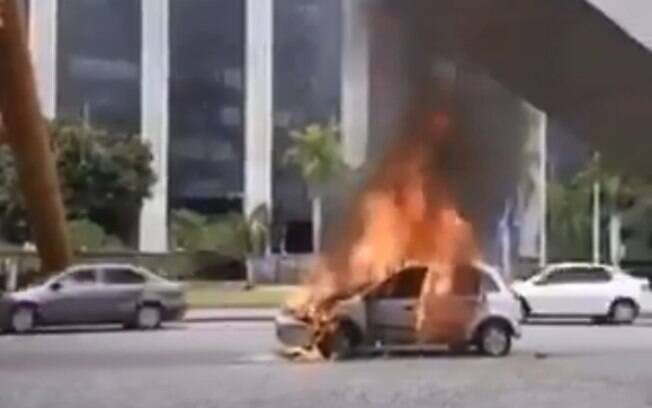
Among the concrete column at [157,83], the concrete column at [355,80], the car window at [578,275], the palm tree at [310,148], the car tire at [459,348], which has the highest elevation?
the concrete column at [157,83]

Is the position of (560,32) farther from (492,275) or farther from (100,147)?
(100,147)

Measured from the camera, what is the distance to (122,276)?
32719 mm

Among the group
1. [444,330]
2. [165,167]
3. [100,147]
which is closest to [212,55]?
[165,167]

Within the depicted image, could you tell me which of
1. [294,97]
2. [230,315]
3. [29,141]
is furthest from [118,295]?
[294,97]

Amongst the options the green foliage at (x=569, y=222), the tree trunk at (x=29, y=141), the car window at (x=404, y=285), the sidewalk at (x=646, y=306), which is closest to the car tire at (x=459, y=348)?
the car window at (x=404, y=285)

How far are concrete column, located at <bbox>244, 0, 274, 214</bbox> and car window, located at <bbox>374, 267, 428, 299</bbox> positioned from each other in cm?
5290

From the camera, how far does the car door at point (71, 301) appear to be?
32062 mm

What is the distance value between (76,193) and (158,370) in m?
48.1

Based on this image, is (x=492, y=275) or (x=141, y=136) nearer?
(x=492, y=275)

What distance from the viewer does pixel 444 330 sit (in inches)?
947

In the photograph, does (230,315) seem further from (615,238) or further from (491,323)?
(615,238)

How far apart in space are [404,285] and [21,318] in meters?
11.1

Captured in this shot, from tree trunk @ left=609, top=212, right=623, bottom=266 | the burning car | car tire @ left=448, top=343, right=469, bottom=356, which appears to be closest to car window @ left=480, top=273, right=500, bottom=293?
the burning car

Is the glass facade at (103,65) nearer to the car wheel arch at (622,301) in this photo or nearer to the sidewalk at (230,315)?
the sidewalk at (230,315)
